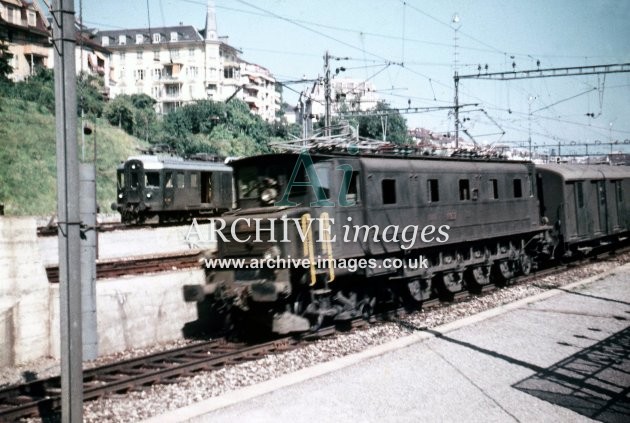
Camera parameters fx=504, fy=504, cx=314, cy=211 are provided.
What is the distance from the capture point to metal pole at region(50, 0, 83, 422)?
15.4ft

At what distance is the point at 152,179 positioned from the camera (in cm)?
2397

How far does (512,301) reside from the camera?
12.5 metres

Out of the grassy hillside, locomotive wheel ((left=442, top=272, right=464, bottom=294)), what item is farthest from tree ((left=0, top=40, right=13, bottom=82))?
locomotive wheel ((left=442, top=272, right=464, bottom=294))

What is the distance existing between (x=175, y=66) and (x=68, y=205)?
73535 millimetres

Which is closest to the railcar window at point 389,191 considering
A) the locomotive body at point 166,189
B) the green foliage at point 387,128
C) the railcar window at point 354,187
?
the railcar window at point 354,187

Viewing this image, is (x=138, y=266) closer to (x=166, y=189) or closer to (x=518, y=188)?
(x=166, y=189)

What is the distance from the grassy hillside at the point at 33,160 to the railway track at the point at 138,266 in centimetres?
1684

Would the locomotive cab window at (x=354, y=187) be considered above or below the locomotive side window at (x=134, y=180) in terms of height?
below

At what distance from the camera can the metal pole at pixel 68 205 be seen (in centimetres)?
468

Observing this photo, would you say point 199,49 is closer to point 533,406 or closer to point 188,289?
point 188,289

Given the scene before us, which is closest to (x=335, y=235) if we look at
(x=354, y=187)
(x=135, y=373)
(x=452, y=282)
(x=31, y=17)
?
(x=354, y=187)

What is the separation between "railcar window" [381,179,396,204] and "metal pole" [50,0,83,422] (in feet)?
23.0

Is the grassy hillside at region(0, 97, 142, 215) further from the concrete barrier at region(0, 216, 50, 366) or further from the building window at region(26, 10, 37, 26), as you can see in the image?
the concrete barrier at region(0, 216, 50, 366)

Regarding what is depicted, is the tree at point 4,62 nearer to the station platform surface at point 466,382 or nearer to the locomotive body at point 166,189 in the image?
the locomotive body at point 166,189
